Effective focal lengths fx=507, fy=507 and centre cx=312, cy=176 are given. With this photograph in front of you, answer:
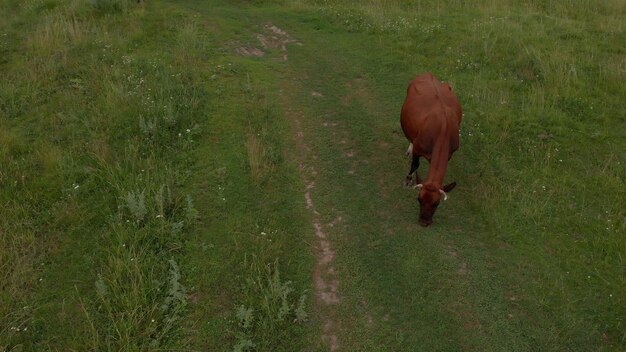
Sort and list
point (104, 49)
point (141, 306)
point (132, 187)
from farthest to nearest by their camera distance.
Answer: point (104, 49)
point (132, 187)
point (141, 306)

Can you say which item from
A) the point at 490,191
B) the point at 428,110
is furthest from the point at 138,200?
the point at 490,191

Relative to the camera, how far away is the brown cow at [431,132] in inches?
371

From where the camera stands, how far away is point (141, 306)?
25.9 feet

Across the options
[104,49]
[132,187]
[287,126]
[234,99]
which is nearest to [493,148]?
[287,126]

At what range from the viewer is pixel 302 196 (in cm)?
1058

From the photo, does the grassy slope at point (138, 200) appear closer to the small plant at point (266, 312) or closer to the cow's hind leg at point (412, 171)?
the small plant at point (266, 312)

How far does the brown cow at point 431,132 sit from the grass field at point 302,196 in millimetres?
717

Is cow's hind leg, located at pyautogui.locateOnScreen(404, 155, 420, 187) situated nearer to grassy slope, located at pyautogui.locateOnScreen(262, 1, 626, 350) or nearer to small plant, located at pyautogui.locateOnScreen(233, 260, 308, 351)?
grassy slope, located at pyautogui.locateOnScreen(262, 1, 626, 350)

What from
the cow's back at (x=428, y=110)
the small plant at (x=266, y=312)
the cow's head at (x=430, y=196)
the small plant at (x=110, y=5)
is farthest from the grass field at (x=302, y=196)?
the small plant at (x=110, y=5)

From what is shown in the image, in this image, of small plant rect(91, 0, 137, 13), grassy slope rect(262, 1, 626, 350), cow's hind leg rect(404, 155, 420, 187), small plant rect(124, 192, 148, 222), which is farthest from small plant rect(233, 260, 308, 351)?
small plant rect(91, 0, 137, 13)

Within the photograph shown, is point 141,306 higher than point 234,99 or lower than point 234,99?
lower

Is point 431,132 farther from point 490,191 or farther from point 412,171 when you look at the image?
point 490,191

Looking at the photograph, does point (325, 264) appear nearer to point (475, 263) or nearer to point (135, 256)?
point (475, 263)

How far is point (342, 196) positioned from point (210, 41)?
9.91m
